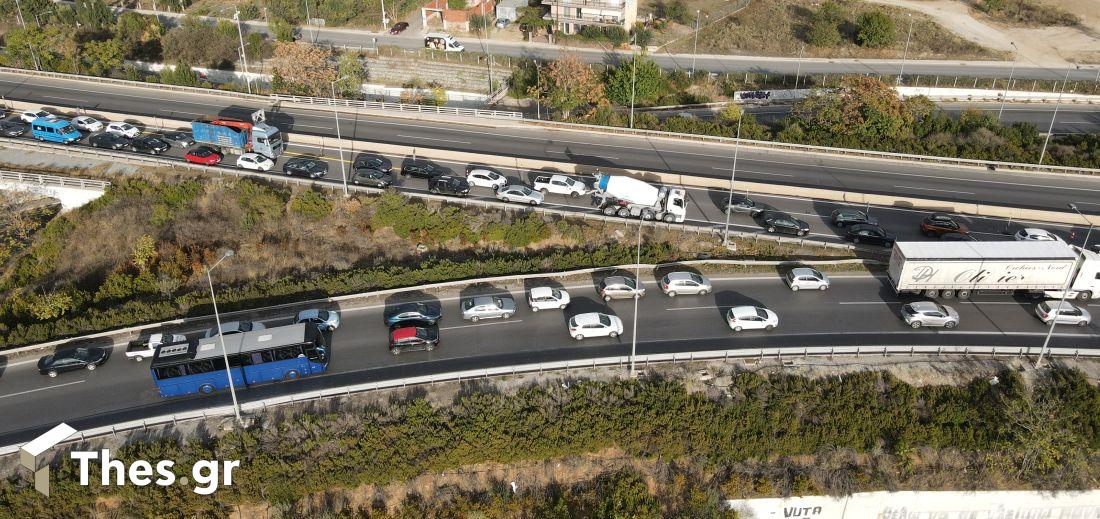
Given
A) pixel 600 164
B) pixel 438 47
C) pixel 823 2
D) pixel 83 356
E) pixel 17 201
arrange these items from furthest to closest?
1. pixel 823 2
2. pixel 438 47
3. pixel 600 164
4. pixel 17 201
5. pixel 83 356

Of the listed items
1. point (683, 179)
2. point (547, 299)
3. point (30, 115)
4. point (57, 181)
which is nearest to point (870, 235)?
point (683, 179)

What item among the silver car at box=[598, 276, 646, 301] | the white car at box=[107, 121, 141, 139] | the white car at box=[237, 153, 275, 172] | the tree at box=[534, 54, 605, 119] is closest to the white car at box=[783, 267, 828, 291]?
the silver car at box=[598, 276, 646, 301]

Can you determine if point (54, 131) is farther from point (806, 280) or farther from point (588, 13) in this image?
point (806, 280)

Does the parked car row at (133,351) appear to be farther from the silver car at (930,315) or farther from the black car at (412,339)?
the silver car at (930,315)

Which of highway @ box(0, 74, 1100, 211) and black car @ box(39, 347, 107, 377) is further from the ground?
highway @ box(0, 74, 1100, 211)

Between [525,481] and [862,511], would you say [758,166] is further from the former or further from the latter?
[525,481]

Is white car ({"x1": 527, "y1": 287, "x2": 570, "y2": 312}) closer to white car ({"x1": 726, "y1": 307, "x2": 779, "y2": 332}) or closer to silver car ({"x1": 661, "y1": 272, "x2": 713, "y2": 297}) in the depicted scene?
Answer: silver car ({"x1": 661, "y1": 272, "x2": 713, "y2": 297})

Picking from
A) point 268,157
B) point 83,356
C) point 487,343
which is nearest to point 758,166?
point 487,343
